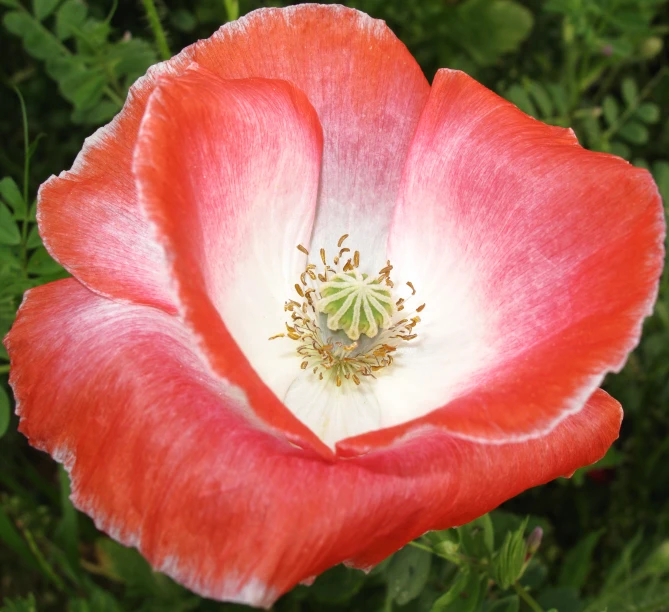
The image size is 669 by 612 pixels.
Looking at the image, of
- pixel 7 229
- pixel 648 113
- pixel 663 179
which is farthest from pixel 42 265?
pixel 648 113

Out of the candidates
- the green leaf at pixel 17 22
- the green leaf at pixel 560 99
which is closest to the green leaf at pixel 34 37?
the green leaf at pixel 17 22

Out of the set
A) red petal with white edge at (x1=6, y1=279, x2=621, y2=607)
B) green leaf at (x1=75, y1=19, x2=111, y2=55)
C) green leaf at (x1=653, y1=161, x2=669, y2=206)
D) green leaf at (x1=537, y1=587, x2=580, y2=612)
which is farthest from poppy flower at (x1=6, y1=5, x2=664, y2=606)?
Result: green leaf at (x1=653, y1=161, x2=669, y2=206)

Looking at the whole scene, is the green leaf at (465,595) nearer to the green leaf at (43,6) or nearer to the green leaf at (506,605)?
the green leaf at (506,605)

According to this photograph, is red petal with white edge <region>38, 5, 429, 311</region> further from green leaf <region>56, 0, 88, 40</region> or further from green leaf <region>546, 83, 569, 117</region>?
green leaf <region>546, 83, 569, 117</region>

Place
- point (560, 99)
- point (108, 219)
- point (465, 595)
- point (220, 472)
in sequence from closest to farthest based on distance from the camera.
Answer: point (220, 472) → point (108, 219) → point (465, 595) → point (560, 99)

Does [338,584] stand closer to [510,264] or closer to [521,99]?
[510,264]

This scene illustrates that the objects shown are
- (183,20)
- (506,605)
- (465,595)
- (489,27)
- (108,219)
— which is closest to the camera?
(108,219)

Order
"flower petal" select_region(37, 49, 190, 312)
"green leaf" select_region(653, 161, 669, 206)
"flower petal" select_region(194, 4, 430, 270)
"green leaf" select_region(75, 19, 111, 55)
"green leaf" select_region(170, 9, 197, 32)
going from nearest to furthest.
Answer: "flower petal" select_region(37, 49, 190, 312) → "flower petal" select_region(194, 4, 430, 270) → "green leaf" select_region(75, 19, 111, 55) → "green leaf" select_region(653, 161, 669, 206) → "green leaf" select_region(170, 9, 197, 32)
